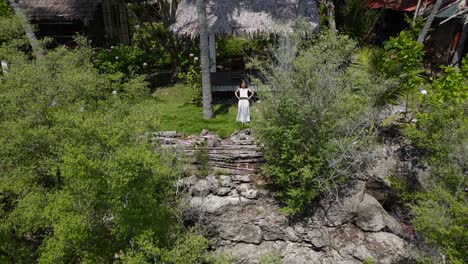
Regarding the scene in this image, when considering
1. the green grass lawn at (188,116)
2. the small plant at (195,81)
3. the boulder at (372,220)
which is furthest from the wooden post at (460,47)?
the small plant at (195,81)

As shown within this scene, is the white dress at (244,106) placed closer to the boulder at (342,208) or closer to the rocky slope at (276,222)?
the rocky slope at (276,222)

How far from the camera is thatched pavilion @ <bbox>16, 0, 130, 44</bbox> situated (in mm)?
16234

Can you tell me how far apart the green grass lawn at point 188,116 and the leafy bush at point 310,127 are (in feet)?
7.37

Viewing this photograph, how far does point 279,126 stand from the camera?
888 cm

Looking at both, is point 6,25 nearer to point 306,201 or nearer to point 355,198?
point 306,201

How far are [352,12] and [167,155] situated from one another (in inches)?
538


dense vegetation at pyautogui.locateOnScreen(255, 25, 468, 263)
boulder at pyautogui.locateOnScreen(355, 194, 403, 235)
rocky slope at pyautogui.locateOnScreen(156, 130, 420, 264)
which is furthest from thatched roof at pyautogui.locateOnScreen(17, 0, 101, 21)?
boulder at pyautogui.locateOnScreen(355, 194, 403, 235)

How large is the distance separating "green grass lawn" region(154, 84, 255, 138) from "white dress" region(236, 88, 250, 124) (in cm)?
20

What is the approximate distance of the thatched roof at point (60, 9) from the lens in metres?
16.1

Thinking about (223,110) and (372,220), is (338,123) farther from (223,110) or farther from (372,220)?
(223,110)

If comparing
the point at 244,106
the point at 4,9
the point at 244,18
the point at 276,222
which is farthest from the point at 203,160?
the point at 4,9

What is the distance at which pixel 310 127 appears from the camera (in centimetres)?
884

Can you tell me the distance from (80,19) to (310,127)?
12692mm

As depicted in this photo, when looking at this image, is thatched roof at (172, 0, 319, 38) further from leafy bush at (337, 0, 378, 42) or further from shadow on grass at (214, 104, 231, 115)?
leafy bush at (337, 0, 378, 42)
